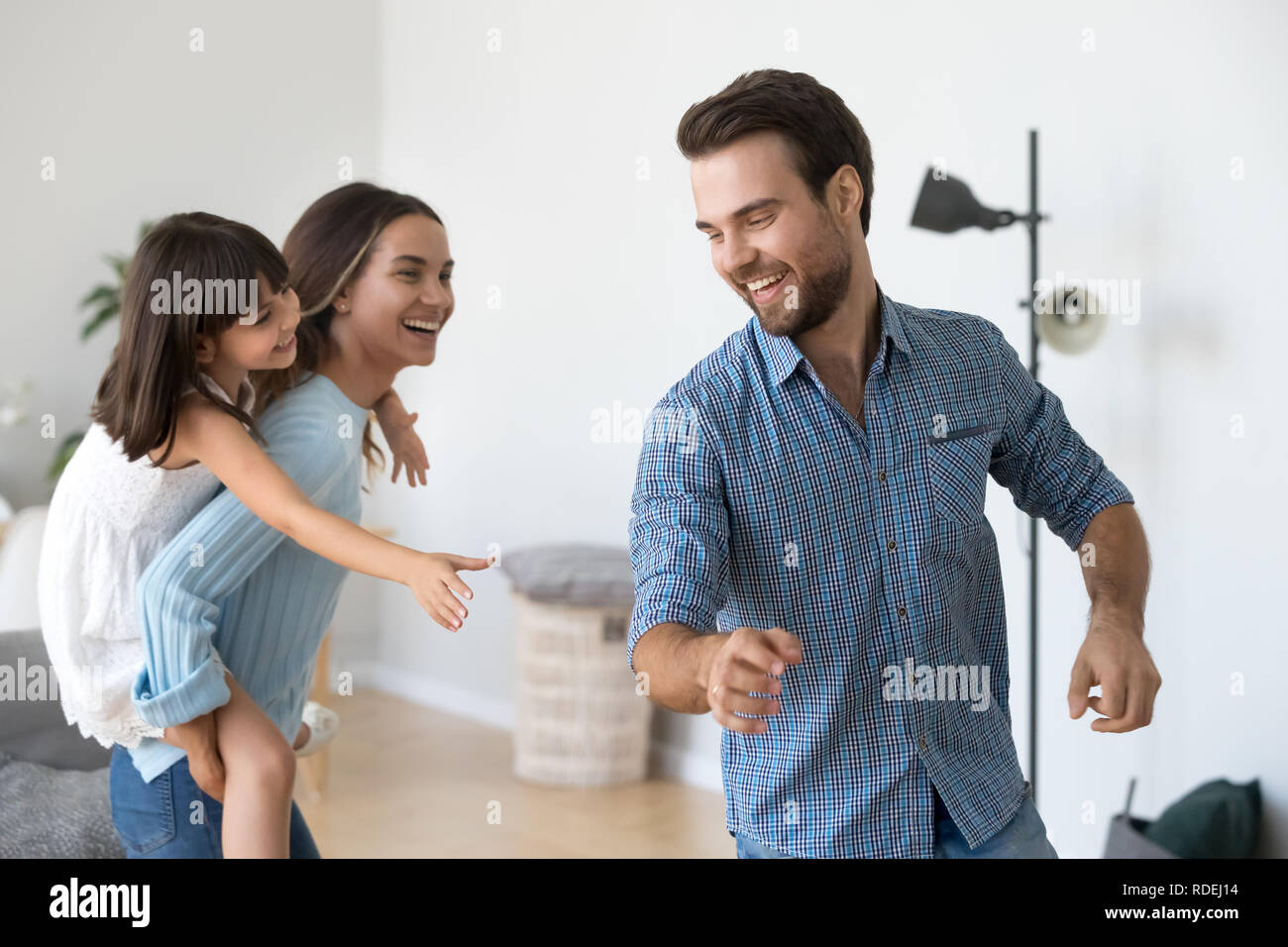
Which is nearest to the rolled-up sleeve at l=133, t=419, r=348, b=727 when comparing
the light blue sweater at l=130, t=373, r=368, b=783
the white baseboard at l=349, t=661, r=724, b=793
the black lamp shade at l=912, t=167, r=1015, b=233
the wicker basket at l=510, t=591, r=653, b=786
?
the light blue sweater at l=130, t=373, r=368, b=783

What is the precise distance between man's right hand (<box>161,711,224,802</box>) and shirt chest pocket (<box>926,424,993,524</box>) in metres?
0.77

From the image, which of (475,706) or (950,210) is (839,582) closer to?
(950,210)

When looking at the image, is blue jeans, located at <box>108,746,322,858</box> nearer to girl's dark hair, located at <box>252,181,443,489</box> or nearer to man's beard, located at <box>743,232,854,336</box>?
girl's dark hair, located at <box>252,181,443,489</box>

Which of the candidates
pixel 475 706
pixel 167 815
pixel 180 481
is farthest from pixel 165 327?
pixel 475 706

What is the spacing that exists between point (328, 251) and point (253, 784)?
1.93 ft

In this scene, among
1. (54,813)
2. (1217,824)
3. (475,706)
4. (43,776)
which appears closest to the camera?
(54,813)

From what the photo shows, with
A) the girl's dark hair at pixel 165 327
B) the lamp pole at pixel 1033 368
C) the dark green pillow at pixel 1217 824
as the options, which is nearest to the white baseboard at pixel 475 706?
the lamp pole at pixel 1033 368

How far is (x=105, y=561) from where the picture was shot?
1318 millimetres

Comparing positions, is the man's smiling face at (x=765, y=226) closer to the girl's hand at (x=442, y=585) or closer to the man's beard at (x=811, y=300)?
the man's beard at (x=811, y=300)

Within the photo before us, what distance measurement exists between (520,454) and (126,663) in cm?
271

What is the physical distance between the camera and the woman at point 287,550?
1.25 m

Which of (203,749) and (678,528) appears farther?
(203,749)

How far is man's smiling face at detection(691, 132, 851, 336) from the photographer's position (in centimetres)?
120
